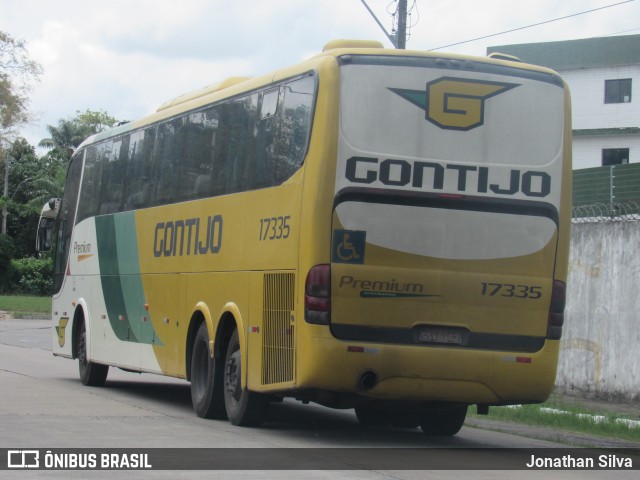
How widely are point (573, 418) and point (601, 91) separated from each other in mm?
43098

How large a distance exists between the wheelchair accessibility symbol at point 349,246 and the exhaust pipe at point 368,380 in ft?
3.47

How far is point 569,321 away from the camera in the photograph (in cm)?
1892

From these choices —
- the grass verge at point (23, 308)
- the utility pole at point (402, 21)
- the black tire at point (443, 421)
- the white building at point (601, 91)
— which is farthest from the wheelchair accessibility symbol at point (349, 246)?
the white building at point (601, 91)

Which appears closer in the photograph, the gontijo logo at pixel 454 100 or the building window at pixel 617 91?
the gontijo logo at pixel 454 100

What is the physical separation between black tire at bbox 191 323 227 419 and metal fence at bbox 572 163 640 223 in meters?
7.12

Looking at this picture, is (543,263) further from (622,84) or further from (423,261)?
(622,84)

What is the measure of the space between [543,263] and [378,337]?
6.03 ft

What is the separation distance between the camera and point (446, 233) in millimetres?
11367

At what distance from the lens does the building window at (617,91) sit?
182 ft

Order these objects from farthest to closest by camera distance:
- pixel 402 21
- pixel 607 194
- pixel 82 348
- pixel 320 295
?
pixel 402 21 → pixel 82 348 → pixel 607 194 → pixel 320 295

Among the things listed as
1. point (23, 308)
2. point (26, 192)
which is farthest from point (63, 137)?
point (23, 308)

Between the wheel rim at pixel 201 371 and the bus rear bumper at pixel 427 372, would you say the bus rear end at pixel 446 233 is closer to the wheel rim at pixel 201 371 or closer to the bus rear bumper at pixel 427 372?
the bus rear bumper at pixel 427 372

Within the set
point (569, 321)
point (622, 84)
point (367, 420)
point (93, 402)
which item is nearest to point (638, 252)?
point (569, 321)

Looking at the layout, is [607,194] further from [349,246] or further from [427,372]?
[349,246]
